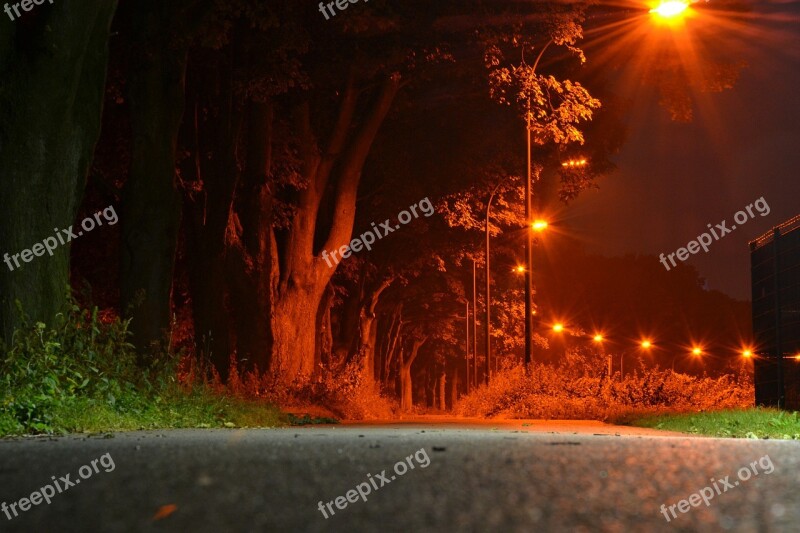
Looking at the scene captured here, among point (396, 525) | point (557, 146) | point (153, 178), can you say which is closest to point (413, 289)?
point (557, 146)

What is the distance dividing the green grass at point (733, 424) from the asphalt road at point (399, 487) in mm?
5160

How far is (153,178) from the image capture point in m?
22.0

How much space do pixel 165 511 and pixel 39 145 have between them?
37.2 ft

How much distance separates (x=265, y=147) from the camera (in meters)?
27.6

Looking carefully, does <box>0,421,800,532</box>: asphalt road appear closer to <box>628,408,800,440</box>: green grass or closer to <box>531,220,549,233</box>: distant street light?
<box>628,408,800,440</box>: green grass

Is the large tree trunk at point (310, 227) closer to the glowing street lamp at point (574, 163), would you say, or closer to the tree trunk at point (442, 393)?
the glowing street lamp at point (574, 163)

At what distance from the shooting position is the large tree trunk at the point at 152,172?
71.7 ft

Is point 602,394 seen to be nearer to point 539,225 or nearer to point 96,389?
point 539,225

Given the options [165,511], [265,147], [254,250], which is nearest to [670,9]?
[265,147]

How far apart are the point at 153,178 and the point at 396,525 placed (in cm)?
1777

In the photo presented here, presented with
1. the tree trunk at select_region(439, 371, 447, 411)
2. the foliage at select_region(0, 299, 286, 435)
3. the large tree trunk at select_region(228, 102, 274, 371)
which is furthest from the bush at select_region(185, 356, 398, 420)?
the tree trunk at select_region(439, 371, 447, 411)

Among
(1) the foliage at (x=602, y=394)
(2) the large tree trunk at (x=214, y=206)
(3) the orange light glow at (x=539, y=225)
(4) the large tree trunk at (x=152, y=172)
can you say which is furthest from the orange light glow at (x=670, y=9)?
(3) the orange light glow at (x=539, y=225)

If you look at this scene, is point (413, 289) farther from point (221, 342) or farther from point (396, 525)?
point (396, 525)

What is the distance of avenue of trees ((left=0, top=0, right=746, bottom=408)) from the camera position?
16.1 metres
